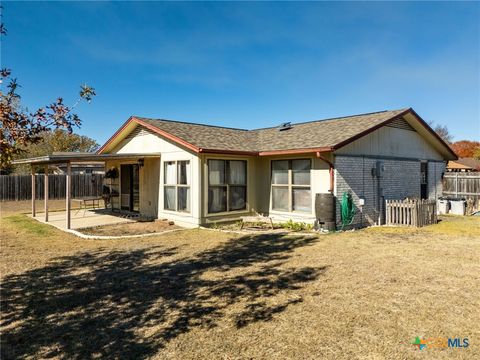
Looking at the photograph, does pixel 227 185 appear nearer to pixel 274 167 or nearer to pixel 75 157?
pixel 274 167

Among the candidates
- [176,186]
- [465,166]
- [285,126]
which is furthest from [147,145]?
[465,166]

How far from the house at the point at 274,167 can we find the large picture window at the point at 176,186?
1.5 inches

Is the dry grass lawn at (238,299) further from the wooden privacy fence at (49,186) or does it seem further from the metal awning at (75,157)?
the wooden privacy fence at (49,186)

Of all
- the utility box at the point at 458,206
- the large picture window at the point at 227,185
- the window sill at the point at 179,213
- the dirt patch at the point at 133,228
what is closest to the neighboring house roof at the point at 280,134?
the large picture window at the point at 227,185

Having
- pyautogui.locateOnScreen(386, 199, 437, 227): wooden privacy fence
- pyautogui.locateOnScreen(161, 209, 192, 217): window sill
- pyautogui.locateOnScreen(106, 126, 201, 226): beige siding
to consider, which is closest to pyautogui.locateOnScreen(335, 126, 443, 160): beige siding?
pyautogui.locateOnScreen(386, 199, 437, 227): wooden privacy fence

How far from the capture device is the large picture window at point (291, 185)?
1185 cm

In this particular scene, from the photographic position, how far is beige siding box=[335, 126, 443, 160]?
12.1m

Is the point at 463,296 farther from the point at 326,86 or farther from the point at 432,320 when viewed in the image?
the point at 326,86

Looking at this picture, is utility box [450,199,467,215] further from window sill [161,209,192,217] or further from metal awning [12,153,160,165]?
metal awning [12,153,160,165]

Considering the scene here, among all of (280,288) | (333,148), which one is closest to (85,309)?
(280,288)

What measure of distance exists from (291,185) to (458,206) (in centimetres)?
941

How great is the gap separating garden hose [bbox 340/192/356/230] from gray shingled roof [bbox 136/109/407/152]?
2.01m

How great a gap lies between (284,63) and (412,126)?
7.85m

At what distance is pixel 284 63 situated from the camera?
1858cm
